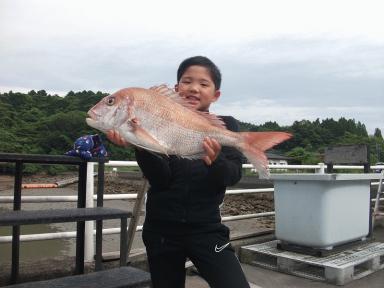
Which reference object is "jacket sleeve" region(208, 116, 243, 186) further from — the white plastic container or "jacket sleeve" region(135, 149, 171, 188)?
the white plastic container

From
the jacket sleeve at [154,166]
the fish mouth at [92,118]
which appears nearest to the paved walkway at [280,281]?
the jacket sleeve at [154,166]

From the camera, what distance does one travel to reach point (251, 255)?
5500 mm

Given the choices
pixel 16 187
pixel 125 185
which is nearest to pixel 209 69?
pixel 16 187

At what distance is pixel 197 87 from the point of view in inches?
91.0

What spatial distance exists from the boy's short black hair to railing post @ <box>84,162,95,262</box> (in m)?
1.97

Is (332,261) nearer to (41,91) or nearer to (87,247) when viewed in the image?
(87,247)

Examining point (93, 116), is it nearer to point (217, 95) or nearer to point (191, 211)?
point (191, 211)

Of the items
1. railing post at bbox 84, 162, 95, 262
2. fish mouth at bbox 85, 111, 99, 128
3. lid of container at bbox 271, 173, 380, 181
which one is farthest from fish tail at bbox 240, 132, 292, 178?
lid of container at bbox 271, 173, 380, 181

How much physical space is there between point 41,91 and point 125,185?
21.0m

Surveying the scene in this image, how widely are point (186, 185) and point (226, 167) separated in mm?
253

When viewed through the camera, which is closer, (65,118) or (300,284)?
(300,284)

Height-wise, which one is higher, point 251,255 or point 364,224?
point 364,224

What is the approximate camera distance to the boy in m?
2.13

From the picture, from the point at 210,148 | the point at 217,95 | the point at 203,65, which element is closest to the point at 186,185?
the point at 210,148
